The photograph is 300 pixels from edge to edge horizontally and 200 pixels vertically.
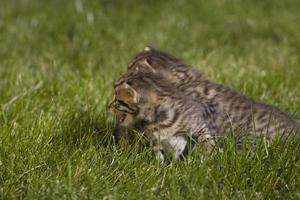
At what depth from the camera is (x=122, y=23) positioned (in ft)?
36.4

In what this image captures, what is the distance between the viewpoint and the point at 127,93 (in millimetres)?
6059

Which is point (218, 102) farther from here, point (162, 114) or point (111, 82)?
point (111, 82)

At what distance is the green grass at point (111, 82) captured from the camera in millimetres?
5336

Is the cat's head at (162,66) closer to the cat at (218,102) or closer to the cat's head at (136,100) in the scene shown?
the cat at (218,102)

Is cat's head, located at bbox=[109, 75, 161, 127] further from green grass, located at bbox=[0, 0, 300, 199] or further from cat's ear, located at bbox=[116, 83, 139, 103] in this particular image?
green grass, located at bbox=[0, 0, 300, 199]

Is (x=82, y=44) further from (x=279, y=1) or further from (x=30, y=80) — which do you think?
(x=279, y=1)

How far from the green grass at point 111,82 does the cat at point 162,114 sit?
0.22 meters

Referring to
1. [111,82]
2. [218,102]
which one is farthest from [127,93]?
[111,82]

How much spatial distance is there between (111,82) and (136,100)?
2.05m

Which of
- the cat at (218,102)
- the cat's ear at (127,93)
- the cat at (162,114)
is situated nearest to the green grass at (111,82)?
the cat at (162,114)

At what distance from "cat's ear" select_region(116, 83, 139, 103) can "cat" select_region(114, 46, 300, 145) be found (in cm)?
9

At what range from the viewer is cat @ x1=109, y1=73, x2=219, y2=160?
596 cm

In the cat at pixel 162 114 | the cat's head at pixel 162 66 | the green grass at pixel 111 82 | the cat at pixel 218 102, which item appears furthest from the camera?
the cat's head at pixel 162 66

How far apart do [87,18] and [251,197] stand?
6056mm
